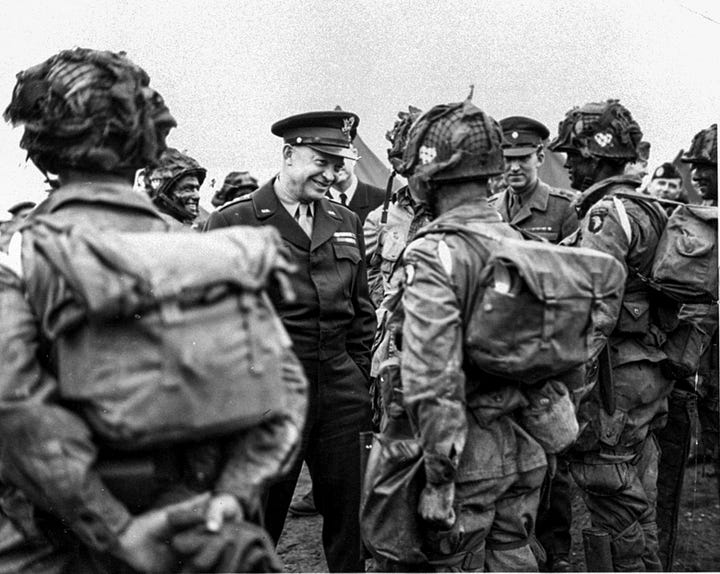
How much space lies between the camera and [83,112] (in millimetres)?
2346

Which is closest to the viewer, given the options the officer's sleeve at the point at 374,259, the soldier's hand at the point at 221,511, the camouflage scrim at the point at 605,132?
the soldier's hand at the point at 221,511

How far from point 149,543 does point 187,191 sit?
17.6 ft

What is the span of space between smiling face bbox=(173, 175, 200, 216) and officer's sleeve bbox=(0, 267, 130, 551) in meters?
5.12

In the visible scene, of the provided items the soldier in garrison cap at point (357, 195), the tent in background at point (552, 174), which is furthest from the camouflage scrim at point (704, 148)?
the tent in background at point (552, 174)

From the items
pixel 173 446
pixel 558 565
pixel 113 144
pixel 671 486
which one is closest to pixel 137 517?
pixel 173 446

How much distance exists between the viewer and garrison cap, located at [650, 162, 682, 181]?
28.9 feet

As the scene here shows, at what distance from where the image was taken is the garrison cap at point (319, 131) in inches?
191

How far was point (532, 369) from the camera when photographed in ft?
10.8

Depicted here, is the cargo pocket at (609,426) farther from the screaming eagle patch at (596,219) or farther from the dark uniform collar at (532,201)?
the dark uniform collar at (532,201)

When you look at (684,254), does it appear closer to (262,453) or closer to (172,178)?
(262,453)

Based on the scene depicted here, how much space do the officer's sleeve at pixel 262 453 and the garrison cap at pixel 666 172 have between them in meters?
7.31

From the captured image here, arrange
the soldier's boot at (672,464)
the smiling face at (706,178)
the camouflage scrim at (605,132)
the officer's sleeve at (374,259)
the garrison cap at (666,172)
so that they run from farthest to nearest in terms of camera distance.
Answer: the garrison cap at (666,172)
the officer's sleeve at (374,259)
the smiling face at (706,178)
the soldier's boot at (672,464)
the camouflage scrim at (605,132)

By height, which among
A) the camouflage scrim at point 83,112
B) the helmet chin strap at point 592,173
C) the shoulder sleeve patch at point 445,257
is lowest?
the shoulder sleeve patch at point 445,257

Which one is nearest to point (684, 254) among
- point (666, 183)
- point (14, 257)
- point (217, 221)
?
point (217, 221)
